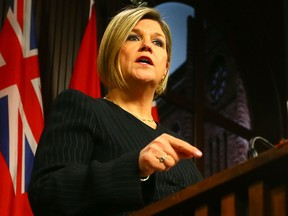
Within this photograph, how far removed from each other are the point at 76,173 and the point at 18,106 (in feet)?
5.67

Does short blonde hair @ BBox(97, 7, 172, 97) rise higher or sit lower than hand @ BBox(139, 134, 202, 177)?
higher

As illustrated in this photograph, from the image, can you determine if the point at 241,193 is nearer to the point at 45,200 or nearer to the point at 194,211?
the point at 194,211

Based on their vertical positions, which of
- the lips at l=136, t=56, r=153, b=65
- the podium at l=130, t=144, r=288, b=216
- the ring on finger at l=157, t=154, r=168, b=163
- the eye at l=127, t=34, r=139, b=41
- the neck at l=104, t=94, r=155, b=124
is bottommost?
the podium at l=130, t=144, r=288, b=216

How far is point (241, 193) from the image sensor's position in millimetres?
893

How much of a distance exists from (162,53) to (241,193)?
781mm

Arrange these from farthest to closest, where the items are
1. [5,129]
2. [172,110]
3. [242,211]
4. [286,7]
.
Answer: [172,110] → [286,7] → [5,129] → [242,211]

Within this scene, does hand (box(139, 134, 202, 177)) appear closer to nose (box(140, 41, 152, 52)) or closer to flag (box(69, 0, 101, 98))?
nose (box(140, 41, 152, 52))

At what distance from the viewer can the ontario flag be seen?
2.59m

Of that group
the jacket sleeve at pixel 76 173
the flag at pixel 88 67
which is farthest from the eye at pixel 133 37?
the flag at pixel 88 67

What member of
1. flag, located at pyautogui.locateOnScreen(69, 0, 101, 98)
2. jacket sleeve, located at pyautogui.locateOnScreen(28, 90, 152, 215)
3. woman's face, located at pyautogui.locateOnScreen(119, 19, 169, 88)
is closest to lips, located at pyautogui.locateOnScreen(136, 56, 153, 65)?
woman's face, located at pyautogui.locateOnScreen(119, 19, 169, 88)

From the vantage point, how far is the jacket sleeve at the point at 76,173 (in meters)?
1.06

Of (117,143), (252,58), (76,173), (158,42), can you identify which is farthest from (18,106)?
(252,58)

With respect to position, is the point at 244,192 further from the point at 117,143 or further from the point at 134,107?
the point at 134,107

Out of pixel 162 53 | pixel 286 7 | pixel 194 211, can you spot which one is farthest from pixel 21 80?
pixel 286 7
